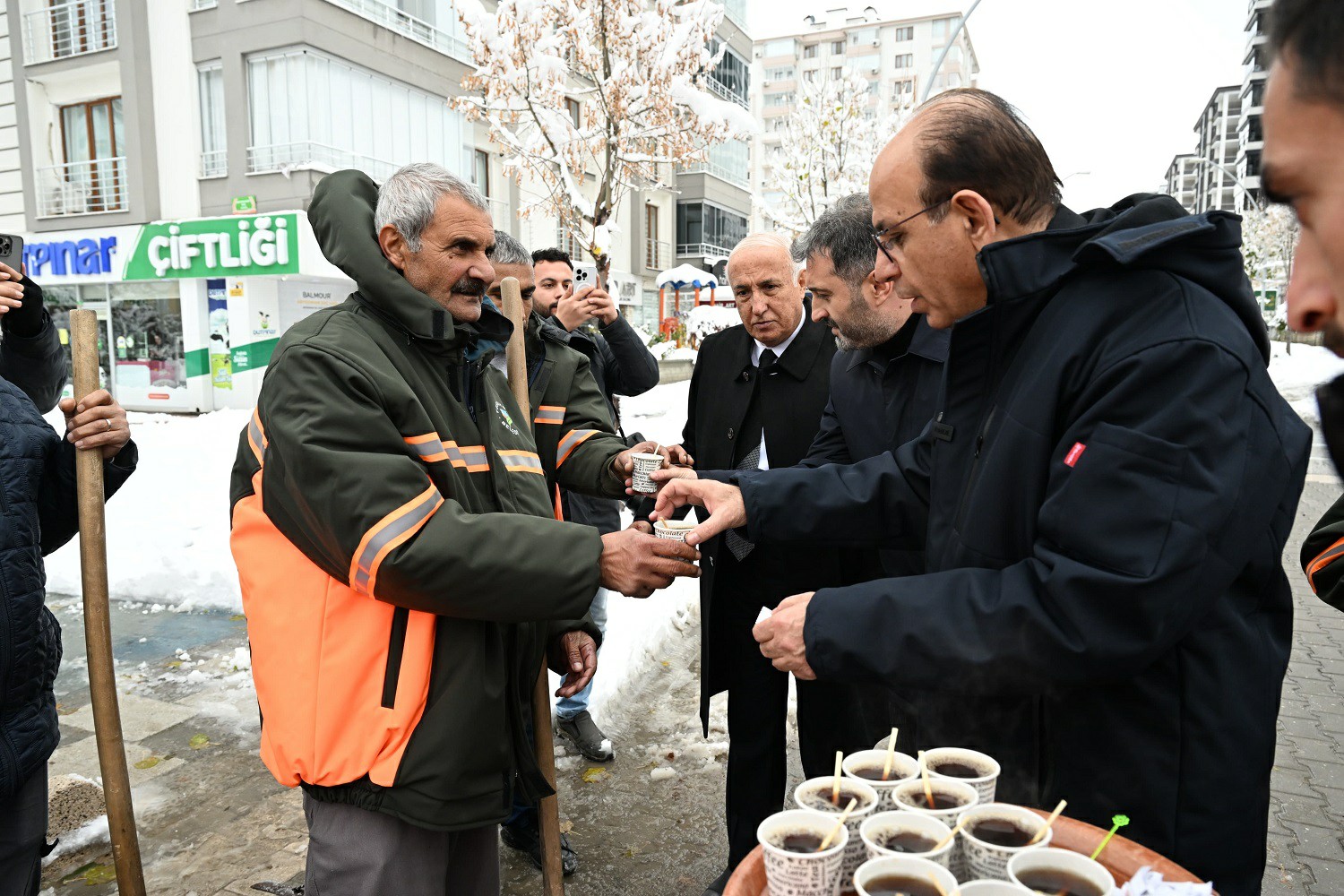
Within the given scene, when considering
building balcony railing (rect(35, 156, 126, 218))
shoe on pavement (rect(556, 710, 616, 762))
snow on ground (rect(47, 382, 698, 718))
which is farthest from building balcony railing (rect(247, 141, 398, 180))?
shoe on pavement (rect(556, 710, 616, 762))

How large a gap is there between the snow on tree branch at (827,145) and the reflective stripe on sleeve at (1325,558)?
85.1ft

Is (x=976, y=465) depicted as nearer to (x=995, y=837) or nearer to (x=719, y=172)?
(x=995, y=837)

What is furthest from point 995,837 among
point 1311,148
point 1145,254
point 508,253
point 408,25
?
point 408,25

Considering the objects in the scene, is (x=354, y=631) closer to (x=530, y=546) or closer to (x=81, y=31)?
(x=530, y=546)

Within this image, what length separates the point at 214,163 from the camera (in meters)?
21.2

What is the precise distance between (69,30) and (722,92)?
75.7 ft

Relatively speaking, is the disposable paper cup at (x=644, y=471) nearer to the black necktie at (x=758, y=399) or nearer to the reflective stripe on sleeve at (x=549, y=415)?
the reflective stripe on sleeve at (x=549, y=415)

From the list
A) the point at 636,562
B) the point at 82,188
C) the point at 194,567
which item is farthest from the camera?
the point at 82,188

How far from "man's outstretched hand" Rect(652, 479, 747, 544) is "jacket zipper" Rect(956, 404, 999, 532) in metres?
0.90

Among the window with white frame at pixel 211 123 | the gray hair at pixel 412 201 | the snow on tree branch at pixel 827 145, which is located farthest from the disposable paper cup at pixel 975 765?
the snow on tree branch at pixel 827 145

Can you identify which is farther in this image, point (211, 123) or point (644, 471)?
point (211, 123)

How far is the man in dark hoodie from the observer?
5.17ft

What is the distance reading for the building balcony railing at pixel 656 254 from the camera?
36.2 meters

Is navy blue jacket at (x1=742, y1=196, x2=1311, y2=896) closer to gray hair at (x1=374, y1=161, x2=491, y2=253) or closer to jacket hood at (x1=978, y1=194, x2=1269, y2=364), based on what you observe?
jacket hood at (x1=978, y1=194, x2=1269, y2=364)
